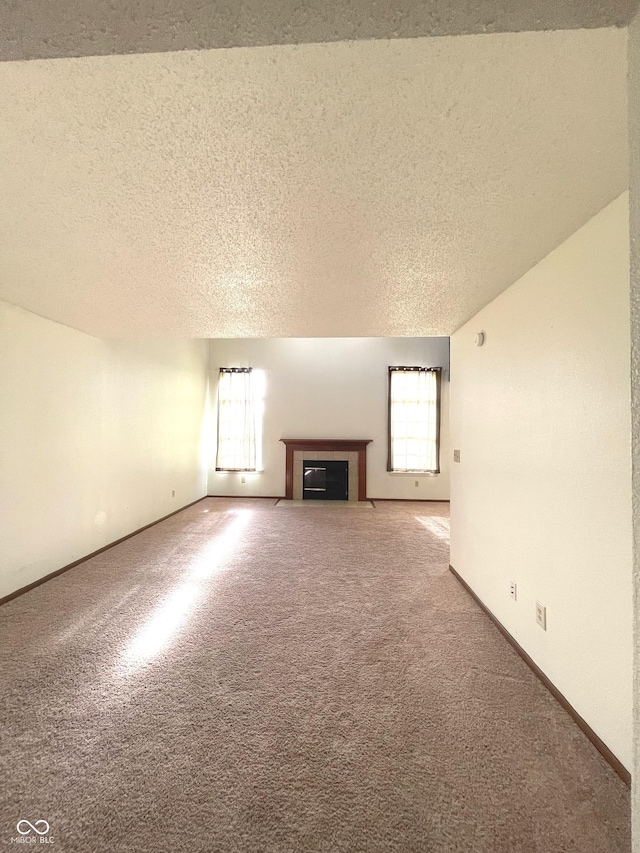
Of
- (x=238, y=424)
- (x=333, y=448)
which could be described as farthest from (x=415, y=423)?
(x=238, y=424)

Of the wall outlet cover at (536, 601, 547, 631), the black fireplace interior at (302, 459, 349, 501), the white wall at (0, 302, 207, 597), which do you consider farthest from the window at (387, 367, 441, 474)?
the wall outlet cover at (536, 601, 547, 631)

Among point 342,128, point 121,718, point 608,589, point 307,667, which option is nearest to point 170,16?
point 342,128

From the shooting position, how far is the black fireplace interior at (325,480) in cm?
675

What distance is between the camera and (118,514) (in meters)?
3.94

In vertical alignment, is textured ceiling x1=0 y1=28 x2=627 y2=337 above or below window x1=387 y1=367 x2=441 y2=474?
above

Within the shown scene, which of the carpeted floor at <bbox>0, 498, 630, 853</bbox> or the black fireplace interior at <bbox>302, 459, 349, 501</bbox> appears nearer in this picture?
the carpeted floor at <bbox>0, 498, 630, 853</bbox>

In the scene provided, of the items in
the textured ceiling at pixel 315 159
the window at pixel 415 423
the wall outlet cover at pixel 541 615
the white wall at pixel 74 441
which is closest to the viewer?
the textured ceiling at pixel 315 159

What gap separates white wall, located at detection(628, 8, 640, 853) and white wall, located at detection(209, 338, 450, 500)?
6156mm

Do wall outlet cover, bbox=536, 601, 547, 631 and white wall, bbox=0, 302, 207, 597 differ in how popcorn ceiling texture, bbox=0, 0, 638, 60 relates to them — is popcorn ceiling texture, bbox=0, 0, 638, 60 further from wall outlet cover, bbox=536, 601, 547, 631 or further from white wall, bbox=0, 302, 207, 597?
white wall, bbox=0, 302, 207, 597

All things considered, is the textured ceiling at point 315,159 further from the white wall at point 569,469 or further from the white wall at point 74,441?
the white wall at point 74,441

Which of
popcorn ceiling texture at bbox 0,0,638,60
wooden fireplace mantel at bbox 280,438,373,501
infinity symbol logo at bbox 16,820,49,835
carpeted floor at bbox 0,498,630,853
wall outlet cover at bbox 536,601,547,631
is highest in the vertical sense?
popcorn ceiling texture at bbox 0,0,638,60

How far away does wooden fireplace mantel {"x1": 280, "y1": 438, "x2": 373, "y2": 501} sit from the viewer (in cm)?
666

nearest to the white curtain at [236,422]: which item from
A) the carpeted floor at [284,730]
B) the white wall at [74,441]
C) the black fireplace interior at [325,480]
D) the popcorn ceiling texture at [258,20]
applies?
the black fireplace interior at [325,480]

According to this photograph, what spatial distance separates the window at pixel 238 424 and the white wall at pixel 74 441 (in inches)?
63.8
